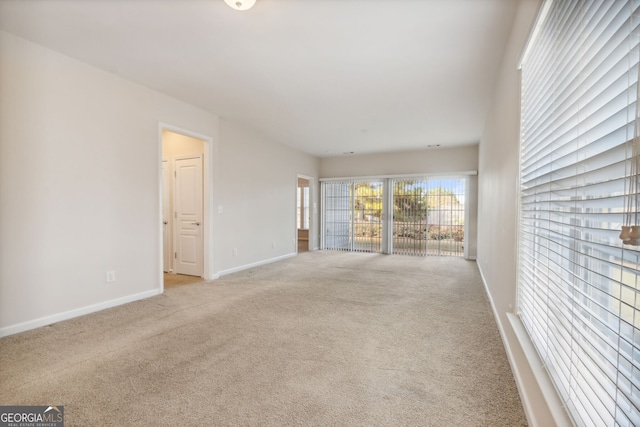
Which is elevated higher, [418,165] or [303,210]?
[418,165]

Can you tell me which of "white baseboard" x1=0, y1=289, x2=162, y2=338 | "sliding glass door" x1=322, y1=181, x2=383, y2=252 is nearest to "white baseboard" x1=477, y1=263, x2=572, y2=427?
"white baseboard" x1=0, y1=289, x2=162, y2=338

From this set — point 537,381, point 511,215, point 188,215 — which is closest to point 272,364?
point 537,381

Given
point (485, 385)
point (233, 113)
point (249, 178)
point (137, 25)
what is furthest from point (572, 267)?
point (249, 178)

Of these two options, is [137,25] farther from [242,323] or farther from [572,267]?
[572,267]

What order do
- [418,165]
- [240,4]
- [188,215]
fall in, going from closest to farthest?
[240,4] → [188,215] → [418,165]

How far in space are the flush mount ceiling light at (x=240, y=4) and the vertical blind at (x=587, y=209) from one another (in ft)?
5.86

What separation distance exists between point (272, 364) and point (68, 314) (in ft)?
7.71

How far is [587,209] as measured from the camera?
99cm

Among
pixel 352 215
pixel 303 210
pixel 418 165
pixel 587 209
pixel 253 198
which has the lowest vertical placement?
pixel 352 215

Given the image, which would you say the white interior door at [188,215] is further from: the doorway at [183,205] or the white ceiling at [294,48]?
the white ceiling at [294,48]

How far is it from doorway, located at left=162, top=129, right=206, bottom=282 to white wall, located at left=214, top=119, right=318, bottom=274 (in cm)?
34

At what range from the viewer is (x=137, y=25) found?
238cm

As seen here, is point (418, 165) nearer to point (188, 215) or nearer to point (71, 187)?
point (188, 215)

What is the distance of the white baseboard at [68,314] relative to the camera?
2541 mm
